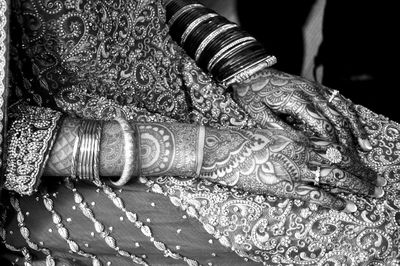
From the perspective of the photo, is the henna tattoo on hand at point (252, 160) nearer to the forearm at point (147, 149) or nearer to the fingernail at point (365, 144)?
the forearm at point (147, 149)

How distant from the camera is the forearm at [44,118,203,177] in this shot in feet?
2.70

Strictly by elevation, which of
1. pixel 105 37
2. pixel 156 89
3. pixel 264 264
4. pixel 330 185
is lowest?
pixel 264 264

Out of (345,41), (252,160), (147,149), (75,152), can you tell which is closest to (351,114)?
(252,160)

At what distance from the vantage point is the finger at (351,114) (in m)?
1.04

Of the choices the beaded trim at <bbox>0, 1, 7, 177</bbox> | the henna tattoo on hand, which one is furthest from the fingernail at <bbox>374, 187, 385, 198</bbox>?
the beaded trim at <bbox>0, 1, 7, 177</bbox>

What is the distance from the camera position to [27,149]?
0.79 meters

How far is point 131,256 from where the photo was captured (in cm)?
93

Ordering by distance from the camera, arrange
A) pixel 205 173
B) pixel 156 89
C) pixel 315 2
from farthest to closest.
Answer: pixel 315 2 < pixel 156 89 < pixel 205 173

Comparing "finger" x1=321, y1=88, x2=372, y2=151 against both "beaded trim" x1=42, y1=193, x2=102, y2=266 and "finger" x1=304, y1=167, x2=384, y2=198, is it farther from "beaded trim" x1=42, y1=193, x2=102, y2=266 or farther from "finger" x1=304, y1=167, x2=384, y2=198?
"beaded trim" x1=42, y1=193, x2=102, y2=266

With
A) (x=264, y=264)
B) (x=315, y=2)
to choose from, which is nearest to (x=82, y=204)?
(x=264, y=264)

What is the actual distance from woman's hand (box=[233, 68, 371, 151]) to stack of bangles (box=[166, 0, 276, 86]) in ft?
0.08

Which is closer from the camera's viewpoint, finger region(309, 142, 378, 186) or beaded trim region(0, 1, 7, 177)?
beaded trim region(0, 1, 7, 177)

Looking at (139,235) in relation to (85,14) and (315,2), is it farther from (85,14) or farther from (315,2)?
(315,2)

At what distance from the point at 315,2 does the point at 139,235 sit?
121 centimetres
